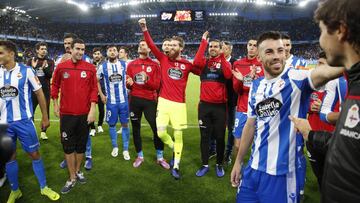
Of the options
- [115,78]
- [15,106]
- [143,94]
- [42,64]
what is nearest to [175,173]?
[143,94]

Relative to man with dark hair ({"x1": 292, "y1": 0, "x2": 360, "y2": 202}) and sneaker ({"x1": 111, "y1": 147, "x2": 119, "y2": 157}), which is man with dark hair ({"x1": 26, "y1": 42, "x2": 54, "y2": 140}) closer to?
sneaker ({"x1": 111, "y1": 147, "x2": 119, "y2": 157})

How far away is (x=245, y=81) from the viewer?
15.9ft

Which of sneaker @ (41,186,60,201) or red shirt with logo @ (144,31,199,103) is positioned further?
red shirt with logo @ (144,31,199,103)

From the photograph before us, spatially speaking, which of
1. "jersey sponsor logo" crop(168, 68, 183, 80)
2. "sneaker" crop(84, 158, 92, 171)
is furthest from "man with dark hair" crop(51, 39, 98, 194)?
"jersey sponsor logo" crop(168, 68, 183, 80)

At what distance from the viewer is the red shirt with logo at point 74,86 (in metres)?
4.55

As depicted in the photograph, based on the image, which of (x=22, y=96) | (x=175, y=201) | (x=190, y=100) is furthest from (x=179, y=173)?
(x=190, y=100)

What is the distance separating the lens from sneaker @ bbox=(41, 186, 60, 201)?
4.13 metres

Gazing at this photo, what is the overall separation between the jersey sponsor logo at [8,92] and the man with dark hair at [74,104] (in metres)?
0.72

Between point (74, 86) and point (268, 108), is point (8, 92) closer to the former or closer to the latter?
point (74, 86)

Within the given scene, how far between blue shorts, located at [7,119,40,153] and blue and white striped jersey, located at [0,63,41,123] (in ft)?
0.24

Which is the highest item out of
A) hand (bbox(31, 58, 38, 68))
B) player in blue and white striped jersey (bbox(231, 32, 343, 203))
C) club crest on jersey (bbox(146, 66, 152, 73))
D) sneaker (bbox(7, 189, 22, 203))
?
hand (bbox(31, 58, 38, 68))

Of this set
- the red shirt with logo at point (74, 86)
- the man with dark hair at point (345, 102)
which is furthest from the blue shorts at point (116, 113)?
the man with dark hair at point (345, 102)

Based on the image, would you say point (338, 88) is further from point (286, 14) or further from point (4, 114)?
point (286, 14)

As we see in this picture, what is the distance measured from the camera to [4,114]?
3975 mm
